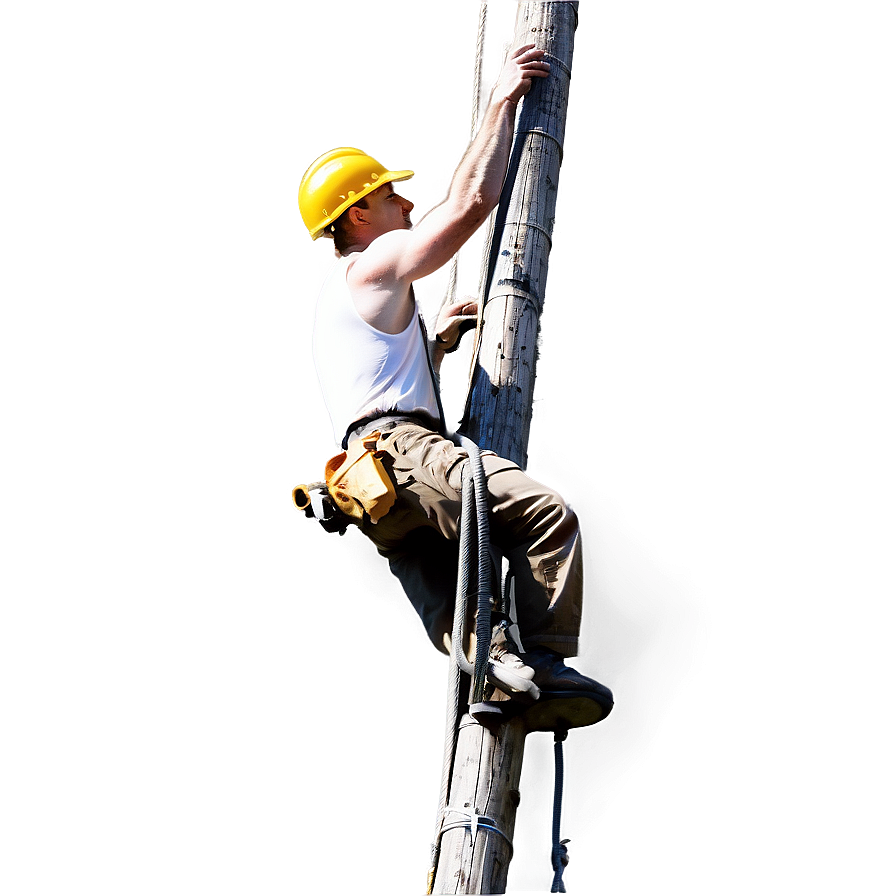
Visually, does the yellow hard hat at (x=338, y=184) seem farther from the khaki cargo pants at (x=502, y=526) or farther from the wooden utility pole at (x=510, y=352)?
the khaki cargo pants at (x=502, y=526)

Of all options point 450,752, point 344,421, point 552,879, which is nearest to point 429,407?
point 344,421

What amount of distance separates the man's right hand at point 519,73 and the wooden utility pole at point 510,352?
5 centimetres

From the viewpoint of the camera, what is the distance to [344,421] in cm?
343

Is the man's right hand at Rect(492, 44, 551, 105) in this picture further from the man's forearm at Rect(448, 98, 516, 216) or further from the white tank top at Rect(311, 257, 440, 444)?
the white tank top at Rect(311, 257, 440, 444)

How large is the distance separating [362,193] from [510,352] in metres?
0.84

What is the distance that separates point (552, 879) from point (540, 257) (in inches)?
78.0

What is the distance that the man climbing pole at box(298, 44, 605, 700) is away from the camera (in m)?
Answer: 2.99

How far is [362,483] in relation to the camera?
312cm

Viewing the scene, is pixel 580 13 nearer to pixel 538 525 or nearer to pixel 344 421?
pixel 344 421

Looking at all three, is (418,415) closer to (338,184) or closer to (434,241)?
(434,241)

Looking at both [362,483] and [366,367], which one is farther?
[366,367]

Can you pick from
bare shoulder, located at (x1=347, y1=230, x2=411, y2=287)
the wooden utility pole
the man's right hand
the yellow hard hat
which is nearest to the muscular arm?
bare shoulder, located at (x1=347, y1=230, x2=411, y2=287)

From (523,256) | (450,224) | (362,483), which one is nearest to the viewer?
(362,483)

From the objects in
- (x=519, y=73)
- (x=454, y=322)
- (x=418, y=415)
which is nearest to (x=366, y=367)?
(x=418, y=415)
